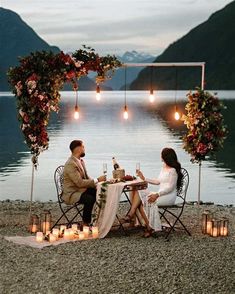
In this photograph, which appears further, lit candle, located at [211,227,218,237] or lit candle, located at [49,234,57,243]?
lit candle, located at [211,227,218,237]

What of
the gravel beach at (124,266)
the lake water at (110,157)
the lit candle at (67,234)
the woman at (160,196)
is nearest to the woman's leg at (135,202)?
the woman at (160,196)

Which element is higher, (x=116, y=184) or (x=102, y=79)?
(x=102, y=79)

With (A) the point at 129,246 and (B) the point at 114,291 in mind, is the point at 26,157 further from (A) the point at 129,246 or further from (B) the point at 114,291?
(B) the point at 114,291

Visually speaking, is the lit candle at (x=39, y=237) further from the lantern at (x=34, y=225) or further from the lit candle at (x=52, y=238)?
the lantern at (x=34, y=225)

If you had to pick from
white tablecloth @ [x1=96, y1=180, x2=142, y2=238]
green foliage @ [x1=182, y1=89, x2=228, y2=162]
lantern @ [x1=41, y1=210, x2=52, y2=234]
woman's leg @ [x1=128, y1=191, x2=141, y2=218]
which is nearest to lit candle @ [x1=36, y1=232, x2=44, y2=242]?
lantern @ [x1=41, y1=210, x2=52, y2=234]

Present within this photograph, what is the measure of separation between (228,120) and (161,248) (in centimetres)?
6627

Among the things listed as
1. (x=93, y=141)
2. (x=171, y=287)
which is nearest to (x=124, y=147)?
(x=93, y=141)

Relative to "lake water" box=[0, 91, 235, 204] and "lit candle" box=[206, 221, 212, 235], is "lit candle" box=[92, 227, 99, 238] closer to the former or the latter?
"lit candle" box=[206, 221, 212, 235]

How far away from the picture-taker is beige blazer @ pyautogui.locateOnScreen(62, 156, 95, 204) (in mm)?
11133

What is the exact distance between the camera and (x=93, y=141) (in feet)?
155

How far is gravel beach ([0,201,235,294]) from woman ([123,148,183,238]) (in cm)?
29

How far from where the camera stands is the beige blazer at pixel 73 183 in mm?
11133

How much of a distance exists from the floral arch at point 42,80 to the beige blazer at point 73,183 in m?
0.82

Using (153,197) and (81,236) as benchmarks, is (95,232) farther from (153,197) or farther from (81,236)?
(153,197)
